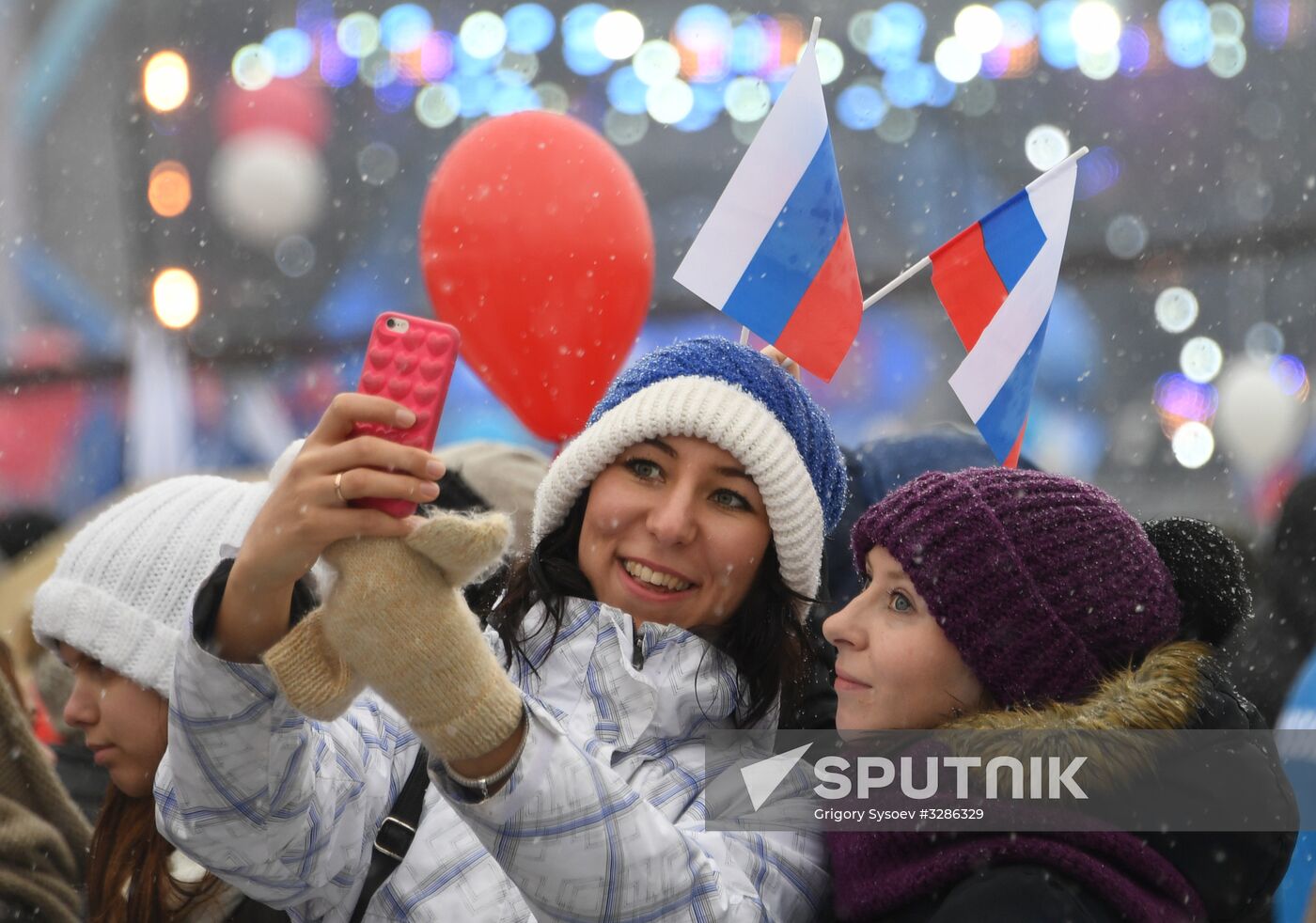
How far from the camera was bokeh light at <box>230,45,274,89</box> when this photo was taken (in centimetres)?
794

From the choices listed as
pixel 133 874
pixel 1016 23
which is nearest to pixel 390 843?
pixel 133 874

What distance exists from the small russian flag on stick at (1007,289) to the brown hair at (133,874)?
1.33 m

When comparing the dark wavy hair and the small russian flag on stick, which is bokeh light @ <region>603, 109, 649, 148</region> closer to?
the small russian flag on stick

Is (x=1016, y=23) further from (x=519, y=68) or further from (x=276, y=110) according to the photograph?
(x=276, y=110)

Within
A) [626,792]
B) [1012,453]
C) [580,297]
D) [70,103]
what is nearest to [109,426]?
[70,103]

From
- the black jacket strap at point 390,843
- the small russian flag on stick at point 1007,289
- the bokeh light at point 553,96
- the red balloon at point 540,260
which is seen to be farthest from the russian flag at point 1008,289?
the bokeh light at point 553,96

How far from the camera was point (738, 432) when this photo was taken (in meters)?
1.83

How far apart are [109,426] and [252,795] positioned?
16.1ft

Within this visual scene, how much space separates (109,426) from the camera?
5840 mm

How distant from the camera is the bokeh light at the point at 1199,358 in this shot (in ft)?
27.1

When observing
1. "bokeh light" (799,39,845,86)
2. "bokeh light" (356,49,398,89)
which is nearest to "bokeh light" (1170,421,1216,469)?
"bokeh light" (799,39,845,86)

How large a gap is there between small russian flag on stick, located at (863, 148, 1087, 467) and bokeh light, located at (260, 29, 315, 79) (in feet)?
22.7

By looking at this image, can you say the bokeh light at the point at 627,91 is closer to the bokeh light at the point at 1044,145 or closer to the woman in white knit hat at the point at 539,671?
the bokeh light at the point at 1044,145

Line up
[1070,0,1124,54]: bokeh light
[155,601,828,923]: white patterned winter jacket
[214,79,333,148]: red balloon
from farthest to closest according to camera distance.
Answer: [1070,0,1124,54]: bokeh light → [214,79,333,148]: red balloon → [155,601,828,923]: white patterned winter jacket
